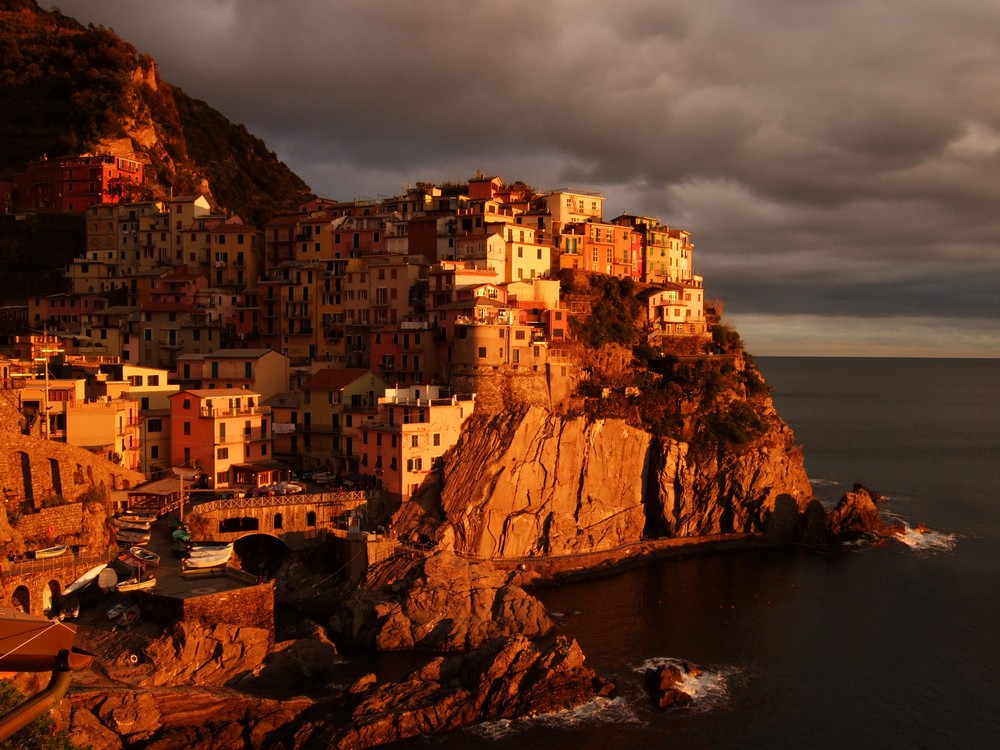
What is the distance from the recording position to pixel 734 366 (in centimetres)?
7456

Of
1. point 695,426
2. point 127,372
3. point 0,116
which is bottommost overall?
point 695,426

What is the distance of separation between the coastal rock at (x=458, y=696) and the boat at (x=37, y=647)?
22.0 m

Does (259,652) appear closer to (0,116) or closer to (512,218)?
(512,218)

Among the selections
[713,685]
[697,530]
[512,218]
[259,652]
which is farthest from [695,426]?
[259,652]

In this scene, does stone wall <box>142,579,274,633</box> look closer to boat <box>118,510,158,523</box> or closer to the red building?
boat <box>118,510,158,523</box>

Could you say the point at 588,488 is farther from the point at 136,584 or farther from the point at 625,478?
the point at 136,584

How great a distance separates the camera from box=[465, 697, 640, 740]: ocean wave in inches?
1395

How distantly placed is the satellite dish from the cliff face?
17.6 m

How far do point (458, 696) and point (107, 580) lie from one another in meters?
17.4

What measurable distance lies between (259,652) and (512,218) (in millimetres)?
48009

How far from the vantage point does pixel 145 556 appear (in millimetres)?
43625

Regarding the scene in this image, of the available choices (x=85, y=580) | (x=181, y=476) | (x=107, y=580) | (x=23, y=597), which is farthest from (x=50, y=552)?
(x=181, y=476)

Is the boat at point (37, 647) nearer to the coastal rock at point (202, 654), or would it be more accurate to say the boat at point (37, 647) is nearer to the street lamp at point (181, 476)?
the coastal rock at point (202, 654)

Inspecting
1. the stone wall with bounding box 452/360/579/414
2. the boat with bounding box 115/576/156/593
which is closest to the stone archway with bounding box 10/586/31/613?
the boat with bounding box 115/576/156/593
